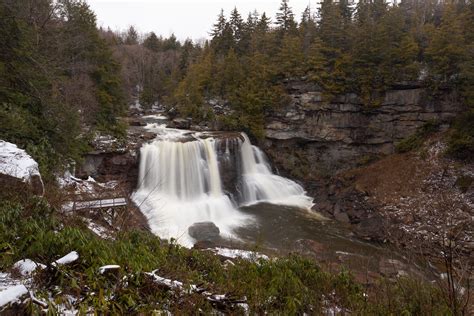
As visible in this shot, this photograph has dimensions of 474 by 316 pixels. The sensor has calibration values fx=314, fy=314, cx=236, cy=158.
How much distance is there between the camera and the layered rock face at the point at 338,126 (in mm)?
22734

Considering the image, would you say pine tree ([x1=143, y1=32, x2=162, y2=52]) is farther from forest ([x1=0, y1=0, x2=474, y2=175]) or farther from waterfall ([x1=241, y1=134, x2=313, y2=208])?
waterfall ([x1=241, y1=134, x2=313, y2=208])

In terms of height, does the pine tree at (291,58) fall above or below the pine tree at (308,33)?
below

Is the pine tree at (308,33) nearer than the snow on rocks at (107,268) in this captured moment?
No

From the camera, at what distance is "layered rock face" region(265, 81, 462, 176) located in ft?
74.6

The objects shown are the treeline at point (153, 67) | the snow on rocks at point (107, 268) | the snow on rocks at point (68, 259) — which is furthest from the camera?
the treeline at point (153, 67)

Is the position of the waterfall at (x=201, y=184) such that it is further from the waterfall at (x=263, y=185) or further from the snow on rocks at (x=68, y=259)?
the snow on rocks at (x=68, y=259)

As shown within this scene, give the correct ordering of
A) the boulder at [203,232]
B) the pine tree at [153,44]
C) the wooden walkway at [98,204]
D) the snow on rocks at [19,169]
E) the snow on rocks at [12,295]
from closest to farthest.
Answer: the snow on rocks at [12,295] → the snow on rocks at [19,169] → the wooden walkway at [98,204] → the boulder at [203,232] → the pine tree at [153,44]

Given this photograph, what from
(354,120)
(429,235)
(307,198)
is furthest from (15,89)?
(354,120)

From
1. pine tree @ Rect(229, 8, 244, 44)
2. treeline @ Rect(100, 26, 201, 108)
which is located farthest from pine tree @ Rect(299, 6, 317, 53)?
treeline @ Rect(100, 26, 201, 108)

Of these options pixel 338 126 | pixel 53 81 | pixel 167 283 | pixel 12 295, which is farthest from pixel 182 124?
pixel 12 295

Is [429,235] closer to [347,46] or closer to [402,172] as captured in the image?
[402,172]

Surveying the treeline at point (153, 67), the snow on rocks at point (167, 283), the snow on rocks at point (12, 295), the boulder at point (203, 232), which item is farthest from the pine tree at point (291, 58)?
the snow on rocks at point (12, 295)

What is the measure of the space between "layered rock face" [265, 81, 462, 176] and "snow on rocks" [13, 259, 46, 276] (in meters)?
21.5

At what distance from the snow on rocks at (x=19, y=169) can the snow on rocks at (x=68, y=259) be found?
341 centimetres
